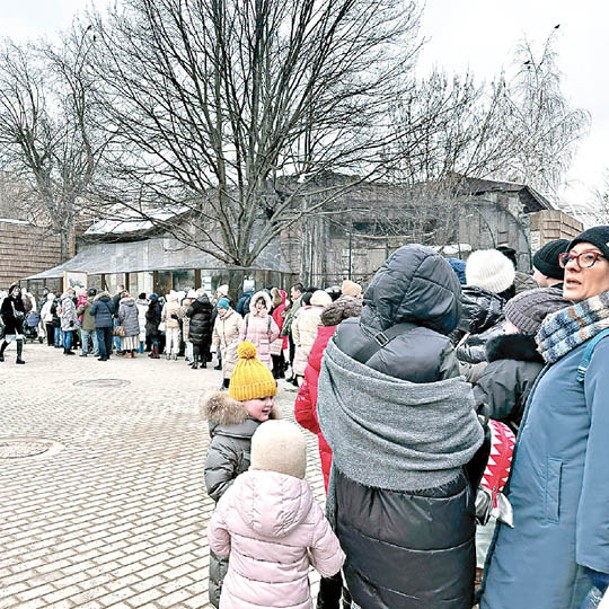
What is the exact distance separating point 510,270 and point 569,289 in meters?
2.03

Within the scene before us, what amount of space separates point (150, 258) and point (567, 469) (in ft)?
76.7

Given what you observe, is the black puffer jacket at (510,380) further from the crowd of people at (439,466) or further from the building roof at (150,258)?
the building roof at (150,258)

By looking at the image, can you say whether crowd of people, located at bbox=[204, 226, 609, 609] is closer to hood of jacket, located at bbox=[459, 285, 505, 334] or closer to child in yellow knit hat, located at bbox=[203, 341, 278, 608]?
child in yellow knit hat, located at bbox=[203, 341, 278, 608]

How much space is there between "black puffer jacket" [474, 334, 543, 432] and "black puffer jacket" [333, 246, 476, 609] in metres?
0.50

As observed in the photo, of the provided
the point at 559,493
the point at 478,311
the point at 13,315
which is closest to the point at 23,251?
the point at 13,315

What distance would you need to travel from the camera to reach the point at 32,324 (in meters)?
23.2

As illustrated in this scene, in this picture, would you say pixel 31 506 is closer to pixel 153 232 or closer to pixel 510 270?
pixel 510 270

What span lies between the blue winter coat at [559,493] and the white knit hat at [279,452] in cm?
82

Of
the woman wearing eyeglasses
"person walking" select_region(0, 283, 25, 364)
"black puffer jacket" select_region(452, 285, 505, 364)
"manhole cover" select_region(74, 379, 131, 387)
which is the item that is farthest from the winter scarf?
"person walking" select_region(0, 283, 25, 364)

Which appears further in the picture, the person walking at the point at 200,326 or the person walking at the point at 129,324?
the person walking at the point at 129,324

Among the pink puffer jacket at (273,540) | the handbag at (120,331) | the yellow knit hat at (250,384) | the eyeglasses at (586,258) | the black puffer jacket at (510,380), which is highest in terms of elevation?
the eyeglasses at (586,258)

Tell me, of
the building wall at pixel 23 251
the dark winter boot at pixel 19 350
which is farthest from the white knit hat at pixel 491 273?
the building wall at pixel 23 251

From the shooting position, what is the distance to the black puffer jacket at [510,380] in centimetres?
255

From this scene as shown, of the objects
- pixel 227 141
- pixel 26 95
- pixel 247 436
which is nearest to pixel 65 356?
pixel 227 141
